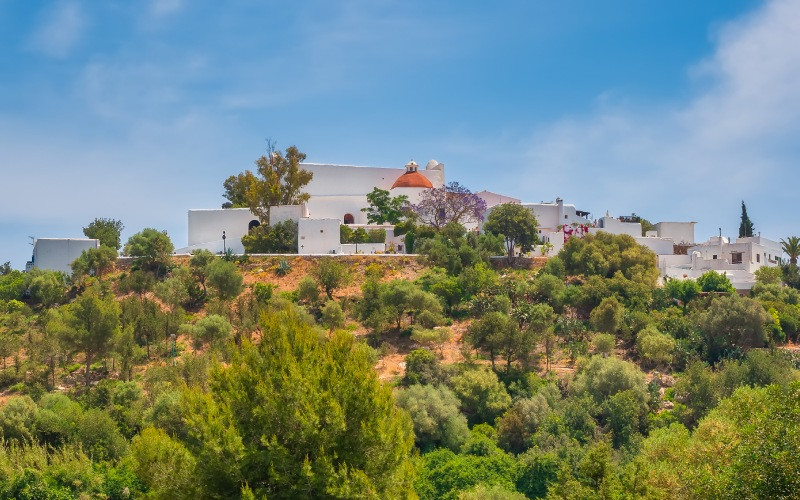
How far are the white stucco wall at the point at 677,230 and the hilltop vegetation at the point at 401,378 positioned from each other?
9997mm

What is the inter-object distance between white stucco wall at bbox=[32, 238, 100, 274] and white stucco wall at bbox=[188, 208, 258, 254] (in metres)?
6.24

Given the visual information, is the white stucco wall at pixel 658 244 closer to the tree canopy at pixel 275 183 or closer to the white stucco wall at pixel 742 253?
the white stucco wall at pixel 742 253

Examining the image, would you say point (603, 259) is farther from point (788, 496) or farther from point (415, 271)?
point (788, 496)

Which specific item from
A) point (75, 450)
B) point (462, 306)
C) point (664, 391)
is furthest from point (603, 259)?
point (75, 450)

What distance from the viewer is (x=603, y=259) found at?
144 feet

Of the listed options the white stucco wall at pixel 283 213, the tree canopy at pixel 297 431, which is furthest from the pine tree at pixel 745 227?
the tree canopy at pixel 297 431

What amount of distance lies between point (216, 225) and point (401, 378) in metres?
20.8

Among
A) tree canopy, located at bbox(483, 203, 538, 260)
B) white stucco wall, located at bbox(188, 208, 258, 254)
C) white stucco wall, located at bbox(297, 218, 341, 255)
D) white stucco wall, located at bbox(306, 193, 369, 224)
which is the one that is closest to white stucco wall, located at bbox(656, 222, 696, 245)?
tree canopy, located at bbox(483, 203, 538, 260)

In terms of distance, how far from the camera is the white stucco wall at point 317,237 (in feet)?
157

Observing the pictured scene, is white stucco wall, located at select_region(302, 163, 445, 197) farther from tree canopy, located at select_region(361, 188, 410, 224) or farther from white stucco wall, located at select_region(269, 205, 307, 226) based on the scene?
white stucco wall, located at select_region(269, 205, 307, 226)

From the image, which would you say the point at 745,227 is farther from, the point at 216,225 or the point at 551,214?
the point at 216,225

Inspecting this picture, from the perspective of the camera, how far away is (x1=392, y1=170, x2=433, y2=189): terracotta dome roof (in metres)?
55.1

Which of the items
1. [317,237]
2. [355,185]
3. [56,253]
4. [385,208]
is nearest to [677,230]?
[385,208]

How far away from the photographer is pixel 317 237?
47938mm
